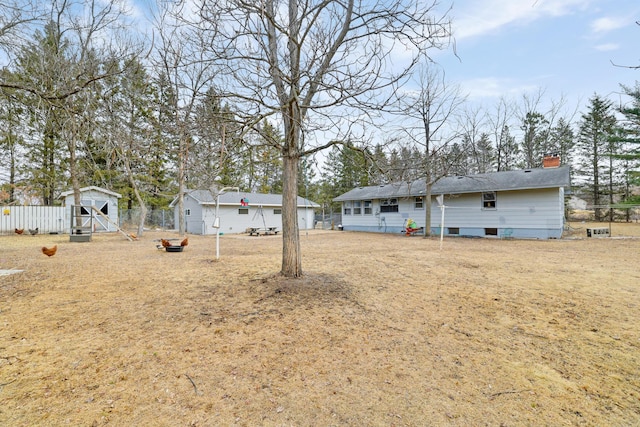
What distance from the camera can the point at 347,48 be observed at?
5.11 m

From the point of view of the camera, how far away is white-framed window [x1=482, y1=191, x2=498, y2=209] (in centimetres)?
1638

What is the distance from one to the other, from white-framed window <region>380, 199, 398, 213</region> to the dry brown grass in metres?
14.5

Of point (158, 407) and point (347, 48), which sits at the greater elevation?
point (347, 48)

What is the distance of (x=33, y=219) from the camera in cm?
1711

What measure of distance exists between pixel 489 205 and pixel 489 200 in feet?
0.93

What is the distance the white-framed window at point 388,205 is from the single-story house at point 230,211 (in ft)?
18.7

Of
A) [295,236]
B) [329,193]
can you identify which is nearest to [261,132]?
[295,236]

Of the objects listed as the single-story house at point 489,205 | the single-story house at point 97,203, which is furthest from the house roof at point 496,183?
the single-story house at point 97,203

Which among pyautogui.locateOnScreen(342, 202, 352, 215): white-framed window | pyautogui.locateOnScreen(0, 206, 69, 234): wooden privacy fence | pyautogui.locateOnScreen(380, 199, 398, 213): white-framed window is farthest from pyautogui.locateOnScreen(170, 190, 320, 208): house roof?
pyautogui.locateOnScreen(0, 206, 69, 234): wooden privacy fence

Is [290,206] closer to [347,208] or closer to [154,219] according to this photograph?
[347,208]

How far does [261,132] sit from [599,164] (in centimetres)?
3692

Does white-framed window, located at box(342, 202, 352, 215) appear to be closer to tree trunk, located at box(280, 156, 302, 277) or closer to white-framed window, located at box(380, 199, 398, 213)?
white-framed window, located at box(380, 199, 398, 213)

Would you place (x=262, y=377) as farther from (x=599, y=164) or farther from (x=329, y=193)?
(x=599, y=164)

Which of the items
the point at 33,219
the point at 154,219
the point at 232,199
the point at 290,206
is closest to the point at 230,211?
the point at 232,199
